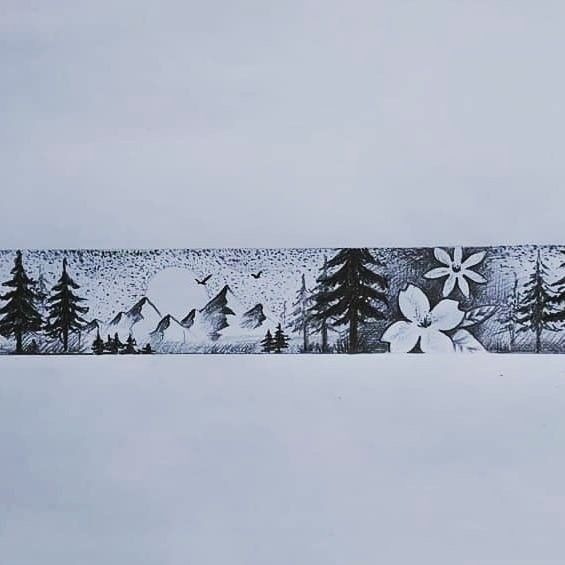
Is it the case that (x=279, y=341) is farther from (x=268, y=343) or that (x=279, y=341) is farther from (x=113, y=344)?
(x=113, y=344)

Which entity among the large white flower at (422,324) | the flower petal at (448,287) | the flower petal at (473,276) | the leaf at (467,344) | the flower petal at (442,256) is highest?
the flower petal at (442,256)

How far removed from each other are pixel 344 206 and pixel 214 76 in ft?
1.08

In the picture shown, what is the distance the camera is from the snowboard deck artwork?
4.44 feet

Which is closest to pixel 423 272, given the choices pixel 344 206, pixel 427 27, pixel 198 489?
pixel 344 206

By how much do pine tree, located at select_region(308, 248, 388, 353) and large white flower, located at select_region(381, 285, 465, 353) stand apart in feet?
0.12

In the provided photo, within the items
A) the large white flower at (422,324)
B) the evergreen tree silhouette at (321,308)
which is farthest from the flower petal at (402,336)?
the evergreen tree silhouette at (321,308)

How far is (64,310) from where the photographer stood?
1384 millimetres

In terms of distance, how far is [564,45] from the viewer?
134 centimetres

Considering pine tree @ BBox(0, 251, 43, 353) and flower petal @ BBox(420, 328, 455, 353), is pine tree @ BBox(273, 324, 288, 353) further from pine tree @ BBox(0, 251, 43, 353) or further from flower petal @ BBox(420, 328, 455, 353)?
pine tree @ BBox(0, 251, 43, 353)

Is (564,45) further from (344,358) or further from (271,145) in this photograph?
(344,358)

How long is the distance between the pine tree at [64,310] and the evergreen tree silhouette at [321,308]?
42 centimetres

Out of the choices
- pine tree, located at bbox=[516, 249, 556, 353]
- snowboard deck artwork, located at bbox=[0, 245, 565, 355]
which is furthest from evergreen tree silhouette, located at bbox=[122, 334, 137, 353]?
pine tree, located at bbox=[516, 249, 556, 353]

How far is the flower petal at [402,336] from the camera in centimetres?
136

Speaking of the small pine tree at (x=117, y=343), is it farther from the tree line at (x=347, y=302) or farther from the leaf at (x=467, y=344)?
the leaf at (x=467, y=344)
